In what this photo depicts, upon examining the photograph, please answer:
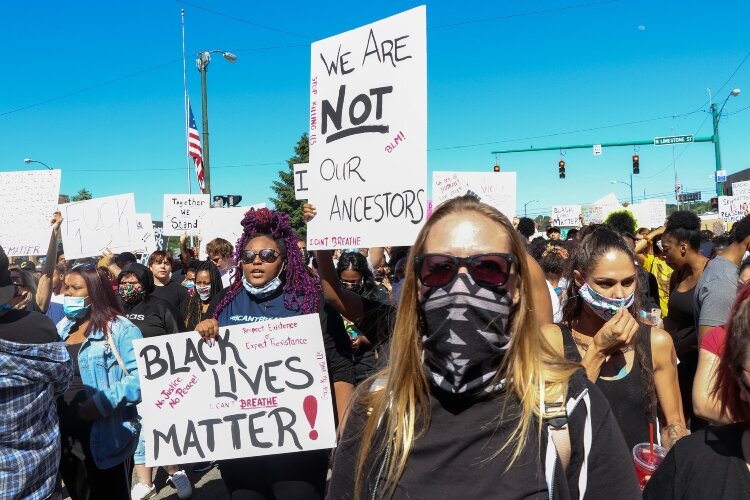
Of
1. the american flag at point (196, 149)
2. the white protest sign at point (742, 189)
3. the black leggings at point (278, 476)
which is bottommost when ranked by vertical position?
the black leggings at point (278, 476)

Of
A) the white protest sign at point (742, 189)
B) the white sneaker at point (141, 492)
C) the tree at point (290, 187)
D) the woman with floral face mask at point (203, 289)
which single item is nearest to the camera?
the white sneaker at point (141, 492)

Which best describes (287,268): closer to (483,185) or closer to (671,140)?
(483,185)

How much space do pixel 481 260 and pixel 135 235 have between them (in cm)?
713

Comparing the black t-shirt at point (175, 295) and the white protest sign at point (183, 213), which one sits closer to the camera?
the black t-shirt at point (175, 295)

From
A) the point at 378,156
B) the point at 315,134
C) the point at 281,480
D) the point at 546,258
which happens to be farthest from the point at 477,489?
the point at 546,258

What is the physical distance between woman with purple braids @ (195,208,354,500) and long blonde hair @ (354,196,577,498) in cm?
174

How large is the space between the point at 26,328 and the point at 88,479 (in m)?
1.55

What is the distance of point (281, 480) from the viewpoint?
3209mm

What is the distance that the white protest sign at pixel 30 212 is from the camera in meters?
6.16

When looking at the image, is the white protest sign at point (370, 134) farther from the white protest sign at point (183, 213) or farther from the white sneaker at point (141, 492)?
the white protest sign at point (183, 213)

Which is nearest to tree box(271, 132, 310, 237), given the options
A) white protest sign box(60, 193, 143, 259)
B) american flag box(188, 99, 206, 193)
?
american flag box(188, 99, 206, 193)

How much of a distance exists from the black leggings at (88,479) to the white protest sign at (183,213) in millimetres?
8635

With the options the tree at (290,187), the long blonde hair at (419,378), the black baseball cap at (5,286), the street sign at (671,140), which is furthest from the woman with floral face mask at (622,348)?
the tree at (290,187)

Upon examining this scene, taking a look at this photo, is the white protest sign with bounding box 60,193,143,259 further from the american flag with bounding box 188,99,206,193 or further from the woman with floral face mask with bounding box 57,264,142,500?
the american flag with bounding box 188,99,206,193
